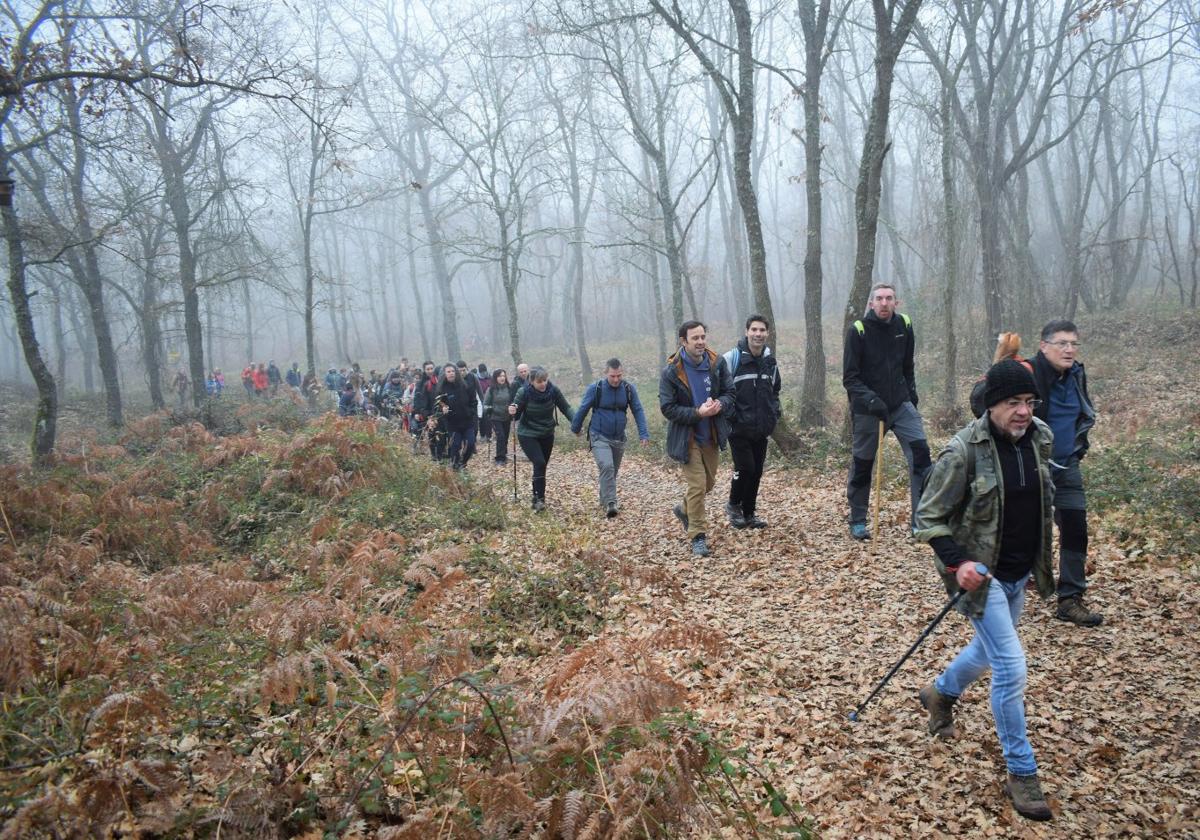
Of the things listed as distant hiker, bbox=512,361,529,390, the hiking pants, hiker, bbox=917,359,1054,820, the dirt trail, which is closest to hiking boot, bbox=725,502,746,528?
the dirt trail

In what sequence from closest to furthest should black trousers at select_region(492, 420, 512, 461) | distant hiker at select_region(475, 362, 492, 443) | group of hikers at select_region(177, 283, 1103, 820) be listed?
group of hikers at select_region(177, 283, 1103, 820), black trousers at select_region(492, 420, 512, 461), distant hiker at select_region(475, 362, 492, 443)

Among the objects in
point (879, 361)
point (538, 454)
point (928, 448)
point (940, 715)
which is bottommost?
point (940, 715)

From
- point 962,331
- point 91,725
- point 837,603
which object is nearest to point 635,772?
point 91,725

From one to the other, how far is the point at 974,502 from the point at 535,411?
22.8 feet

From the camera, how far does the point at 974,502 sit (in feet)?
11.8

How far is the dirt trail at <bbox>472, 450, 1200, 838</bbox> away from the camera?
355cm

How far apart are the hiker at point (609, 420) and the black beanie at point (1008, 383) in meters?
→ 5.45

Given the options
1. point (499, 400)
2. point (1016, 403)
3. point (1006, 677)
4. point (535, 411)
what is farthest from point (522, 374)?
point (1006, 677)

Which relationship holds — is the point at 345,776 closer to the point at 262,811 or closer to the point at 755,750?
the point at 262,811

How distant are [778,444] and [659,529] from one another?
12.2ft

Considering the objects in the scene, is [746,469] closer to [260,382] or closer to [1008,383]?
[1008,383]

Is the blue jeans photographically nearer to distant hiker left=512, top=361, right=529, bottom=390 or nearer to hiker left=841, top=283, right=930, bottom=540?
hiker left=841, top=283, right=930, bottom=540

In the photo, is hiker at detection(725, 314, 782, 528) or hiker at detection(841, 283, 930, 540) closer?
hiker at detection(841, 283, 930, 540)

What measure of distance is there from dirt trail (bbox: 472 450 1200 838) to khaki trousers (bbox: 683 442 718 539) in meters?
0.39
